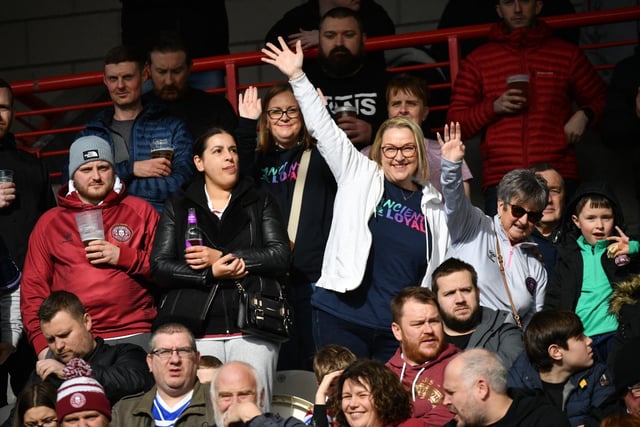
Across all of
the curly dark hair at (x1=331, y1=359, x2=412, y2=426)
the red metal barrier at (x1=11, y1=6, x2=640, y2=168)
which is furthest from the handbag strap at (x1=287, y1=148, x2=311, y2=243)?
the curly dark hair at (x1=331, y1=359, x2=412, y2=426)

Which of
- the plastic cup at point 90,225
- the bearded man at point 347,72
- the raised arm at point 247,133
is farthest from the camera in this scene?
the bearded man at point 347,72

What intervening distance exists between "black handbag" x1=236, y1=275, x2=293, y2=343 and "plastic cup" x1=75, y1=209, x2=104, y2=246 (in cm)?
100

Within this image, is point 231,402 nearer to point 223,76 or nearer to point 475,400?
point 475,400

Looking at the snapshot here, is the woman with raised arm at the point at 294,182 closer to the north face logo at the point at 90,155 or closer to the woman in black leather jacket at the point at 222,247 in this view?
the woman in black leather jacket at the point at 222,247

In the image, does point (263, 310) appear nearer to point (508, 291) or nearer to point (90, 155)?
point (508, 291)

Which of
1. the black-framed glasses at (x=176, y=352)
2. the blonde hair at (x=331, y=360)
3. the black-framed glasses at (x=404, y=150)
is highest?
the black-framed glasses at (x=404, y=150)

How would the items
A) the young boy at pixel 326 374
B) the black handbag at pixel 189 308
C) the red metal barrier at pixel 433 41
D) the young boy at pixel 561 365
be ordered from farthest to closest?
the red metal barrier at pixel 433 41 < the black handbag at pixel 189 308 < the young boy at pixel 561 365 < the young boy at pixel 326 374

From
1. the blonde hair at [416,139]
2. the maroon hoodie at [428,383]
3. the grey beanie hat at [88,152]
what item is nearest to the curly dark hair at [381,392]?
the maroon hoodie at [428,383]

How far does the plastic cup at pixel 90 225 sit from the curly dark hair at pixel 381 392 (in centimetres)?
219

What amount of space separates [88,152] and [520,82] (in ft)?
9.11

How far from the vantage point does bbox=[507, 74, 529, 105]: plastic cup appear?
10484 mm

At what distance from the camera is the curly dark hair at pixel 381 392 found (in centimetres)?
789

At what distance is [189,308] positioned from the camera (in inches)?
358

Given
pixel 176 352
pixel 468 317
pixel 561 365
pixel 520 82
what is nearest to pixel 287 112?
pixel 520 82
